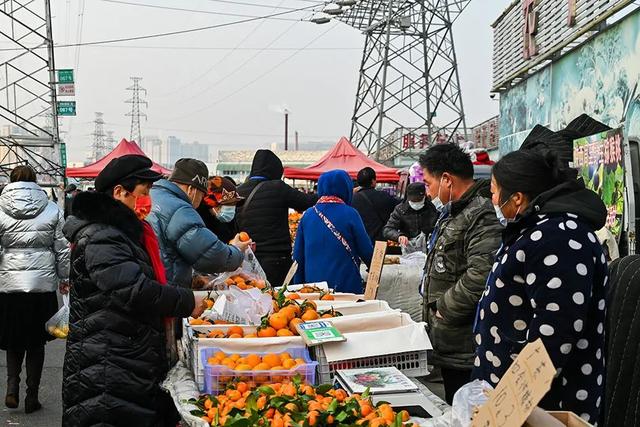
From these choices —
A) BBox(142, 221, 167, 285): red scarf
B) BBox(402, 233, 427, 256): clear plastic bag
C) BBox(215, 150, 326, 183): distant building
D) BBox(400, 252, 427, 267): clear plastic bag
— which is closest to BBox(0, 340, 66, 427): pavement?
BBox(142, 221, 167, 285): red scarf

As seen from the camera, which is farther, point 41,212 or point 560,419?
point 41,212

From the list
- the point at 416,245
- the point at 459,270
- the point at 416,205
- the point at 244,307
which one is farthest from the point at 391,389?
the point at 416,205

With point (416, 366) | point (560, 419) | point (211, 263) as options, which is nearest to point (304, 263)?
point (211, 263)

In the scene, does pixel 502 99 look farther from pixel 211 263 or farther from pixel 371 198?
pixel 211 263

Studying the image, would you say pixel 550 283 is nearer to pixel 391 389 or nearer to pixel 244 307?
pixel 391 389

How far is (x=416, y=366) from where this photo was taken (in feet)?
11.6

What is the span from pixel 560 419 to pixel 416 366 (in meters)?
1.57

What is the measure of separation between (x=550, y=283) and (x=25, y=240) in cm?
461

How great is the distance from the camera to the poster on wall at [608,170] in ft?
14.3

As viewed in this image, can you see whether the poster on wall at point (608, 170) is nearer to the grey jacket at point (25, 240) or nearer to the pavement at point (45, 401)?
the grey jacket at point (25, 240)

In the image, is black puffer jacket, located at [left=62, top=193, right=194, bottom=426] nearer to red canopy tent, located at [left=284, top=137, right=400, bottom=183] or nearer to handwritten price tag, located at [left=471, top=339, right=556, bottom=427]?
handwritten price tag, located at [left=471, top=339, right=556, bottom=427]

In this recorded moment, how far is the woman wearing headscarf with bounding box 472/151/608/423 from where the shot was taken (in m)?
2.53

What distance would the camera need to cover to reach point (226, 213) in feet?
20.6

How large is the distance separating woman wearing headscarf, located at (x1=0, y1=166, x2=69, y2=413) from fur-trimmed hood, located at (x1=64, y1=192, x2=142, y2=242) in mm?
2663
